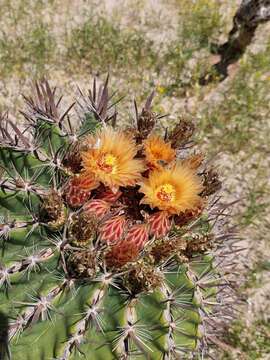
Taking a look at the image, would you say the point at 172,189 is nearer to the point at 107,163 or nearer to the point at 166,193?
the point at 166,193

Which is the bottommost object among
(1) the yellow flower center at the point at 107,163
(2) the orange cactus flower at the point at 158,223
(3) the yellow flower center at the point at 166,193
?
(2) the orange cactus flower at the point at 158,223

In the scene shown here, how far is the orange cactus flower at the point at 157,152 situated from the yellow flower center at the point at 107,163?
0.44 ft

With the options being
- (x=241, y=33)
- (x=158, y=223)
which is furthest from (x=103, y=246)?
(x=241, y=33)

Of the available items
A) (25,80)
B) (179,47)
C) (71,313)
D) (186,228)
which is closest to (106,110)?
(186,228)

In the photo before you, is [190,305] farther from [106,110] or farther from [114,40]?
[114,40]

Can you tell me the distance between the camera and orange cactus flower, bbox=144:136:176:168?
6.36 ft

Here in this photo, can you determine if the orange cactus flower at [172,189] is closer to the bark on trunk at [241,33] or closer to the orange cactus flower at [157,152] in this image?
the orange cactus flower at [157,152]

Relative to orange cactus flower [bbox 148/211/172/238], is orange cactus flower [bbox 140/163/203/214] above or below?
above

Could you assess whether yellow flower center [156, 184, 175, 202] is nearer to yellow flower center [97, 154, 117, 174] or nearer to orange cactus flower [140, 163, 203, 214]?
orange cactus flower [140, 163, 203, 214]

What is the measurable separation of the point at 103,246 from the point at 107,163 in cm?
31

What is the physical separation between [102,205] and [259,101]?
281 cm

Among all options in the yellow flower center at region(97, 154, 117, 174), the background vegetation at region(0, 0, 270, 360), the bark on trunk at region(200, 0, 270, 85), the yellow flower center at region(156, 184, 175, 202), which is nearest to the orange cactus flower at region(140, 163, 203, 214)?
the yellow flower center at region(156, 184, 175, 202)

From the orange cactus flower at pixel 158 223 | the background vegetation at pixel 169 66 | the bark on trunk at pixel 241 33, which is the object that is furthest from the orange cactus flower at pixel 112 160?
the bark on trunk at pixel 241 33

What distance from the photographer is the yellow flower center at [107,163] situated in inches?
73.7
